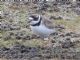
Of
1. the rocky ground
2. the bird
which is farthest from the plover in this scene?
the rocky ground

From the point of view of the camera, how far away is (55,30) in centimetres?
871

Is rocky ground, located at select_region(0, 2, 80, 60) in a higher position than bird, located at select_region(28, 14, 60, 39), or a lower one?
lower

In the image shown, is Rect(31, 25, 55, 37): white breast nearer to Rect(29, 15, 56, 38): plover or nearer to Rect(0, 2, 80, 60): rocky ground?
Rect(29, 15, 56, 38): plover

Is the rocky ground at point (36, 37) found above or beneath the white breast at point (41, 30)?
beneath

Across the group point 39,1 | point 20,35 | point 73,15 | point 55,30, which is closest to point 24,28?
point 20,35

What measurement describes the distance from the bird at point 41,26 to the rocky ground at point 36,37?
26 cm

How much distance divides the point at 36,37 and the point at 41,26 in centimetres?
84

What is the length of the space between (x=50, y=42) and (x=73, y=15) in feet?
8.48

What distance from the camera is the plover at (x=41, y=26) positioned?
8.11 metres

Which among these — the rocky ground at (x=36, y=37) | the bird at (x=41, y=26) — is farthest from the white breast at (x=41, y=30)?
the rocky ground at (x=36, y=37)

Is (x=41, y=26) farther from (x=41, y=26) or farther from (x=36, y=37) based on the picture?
(x=36, y=37)

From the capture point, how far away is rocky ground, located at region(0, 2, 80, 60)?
7.71 metres

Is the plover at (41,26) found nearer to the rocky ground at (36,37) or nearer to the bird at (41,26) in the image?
the bird at (41,26)

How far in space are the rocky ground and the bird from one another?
0.26m
